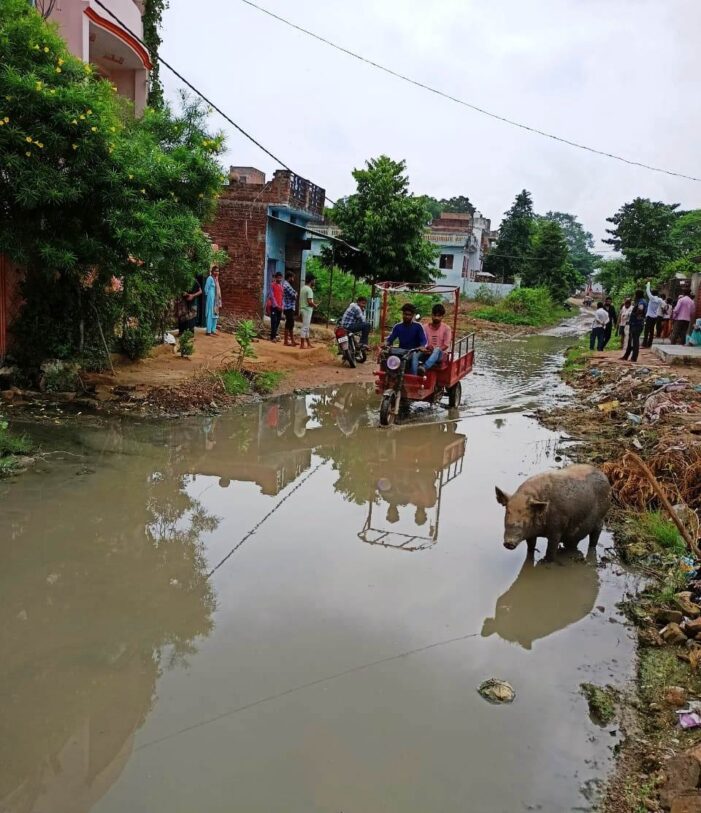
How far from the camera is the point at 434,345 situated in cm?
1145

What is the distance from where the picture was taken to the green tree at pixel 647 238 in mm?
37875

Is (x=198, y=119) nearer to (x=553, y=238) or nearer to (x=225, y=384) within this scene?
(x=225, y=384)

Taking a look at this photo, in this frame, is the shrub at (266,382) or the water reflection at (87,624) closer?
the water reflection at (87,624)

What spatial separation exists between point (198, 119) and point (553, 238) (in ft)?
138

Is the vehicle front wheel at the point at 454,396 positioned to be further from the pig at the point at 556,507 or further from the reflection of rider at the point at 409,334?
the pig at the point at 556,507

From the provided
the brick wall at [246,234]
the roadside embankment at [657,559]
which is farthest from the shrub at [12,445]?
the brick wall at [246,234]

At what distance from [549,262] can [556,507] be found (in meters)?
46.1

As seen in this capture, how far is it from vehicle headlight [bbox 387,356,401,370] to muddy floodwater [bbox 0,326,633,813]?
2541mm

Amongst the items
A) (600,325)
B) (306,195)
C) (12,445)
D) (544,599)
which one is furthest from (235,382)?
(306,195)

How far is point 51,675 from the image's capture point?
3.93 m

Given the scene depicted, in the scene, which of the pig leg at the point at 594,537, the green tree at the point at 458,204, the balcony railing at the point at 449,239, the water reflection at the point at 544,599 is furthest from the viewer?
the green tree at the point at 458,204

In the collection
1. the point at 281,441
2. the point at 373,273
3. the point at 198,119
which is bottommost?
the point at 281,441

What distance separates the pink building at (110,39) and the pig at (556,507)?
30.5 feet

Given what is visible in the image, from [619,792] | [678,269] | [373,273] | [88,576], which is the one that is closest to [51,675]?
[88,576]
